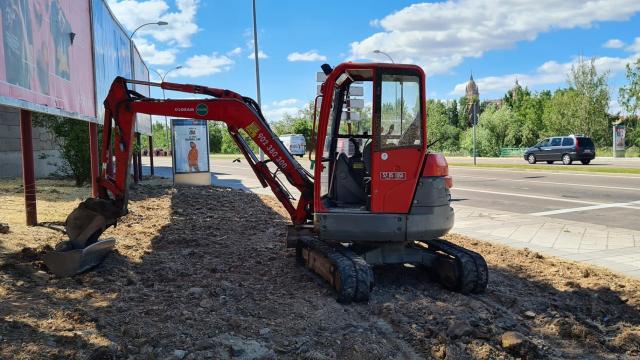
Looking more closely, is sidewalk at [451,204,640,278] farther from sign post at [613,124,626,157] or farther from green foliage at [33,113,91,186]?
sign post at [613,124,626,157]

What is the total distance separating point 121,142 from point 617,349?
6145mm

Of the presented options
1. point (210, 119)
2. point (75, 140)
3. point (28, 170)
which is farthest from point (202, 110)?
point (75, 140)

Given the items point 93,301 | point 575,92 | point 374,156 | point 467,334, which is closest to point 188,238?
point 93,301

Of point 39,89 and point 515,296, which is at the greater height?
point 39,89

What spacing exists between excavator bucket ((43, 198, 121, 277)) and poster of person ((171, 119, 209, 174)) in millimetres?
13477

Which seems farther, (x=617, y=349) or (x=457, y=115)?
(x=457, y=115)

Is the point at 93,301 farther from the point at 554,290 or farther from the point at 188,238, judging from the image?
the point at 554,290

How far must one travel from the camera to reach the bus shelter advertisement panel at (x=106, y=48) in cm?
1278

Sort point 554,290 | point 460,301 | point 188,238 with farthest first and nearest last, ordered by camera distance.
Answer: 1. point 188,238
2. point 554,290
3. point 460,301

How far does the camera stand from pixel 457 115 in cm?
9100

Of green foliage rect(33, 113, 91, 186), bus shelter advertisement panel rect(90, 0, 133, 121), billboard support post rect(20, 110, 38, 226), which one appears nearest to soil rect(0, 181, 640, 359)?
billboard support post rect(20, 110, 38, 226)

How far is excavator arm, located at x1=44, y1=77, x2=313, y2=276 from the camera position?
6.64 metres

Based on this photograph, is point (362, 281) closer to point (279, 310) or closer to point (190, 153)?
point (279, 310)

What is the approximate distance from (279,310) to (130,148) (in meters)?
3.35
